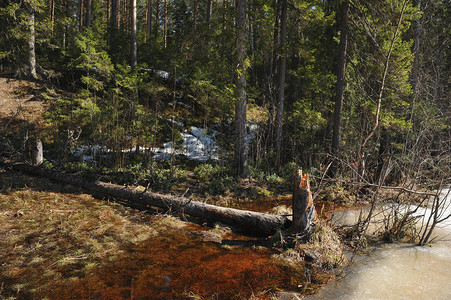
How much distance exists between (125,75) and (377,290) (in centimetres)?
1260

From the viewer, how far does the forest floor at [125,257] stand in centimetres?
391

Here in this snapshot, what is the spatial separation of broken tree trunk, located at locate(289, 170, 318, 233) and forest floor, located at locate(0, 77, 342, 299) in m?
0.69

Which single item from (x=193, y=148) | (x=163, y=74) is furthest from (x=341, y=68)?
(x=163, y=74)

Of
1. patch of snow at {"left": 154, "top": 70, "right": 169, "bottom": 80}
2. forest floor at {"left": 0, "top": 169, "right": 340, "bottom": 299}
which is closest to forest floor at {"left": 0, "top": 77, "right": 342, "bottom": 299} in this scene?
forest floor at {"left": 0, "top": 169, "right": 340, "bottom": 299}

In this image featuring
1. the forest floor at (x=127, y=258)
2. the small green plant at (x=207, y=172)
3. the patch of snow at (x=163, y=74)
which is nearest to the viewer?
the forest floor at (x=127, y=258)

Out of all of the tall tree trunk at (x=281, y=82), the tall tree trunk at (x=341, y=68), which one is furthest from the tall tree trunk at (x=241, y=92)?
the tall tree trunk at (x=341, y=68)

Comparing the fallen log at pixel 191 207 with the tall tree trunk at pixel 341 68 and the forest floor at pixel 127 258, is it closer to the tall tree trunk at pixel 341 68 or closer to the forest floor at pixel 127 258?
the forest floor at pixel 127 258

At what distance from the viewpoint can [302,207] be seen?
5.29 metres

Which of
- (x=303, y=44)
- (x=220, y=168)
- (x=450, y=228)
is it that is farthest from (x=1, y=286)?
(x=303, y=44)

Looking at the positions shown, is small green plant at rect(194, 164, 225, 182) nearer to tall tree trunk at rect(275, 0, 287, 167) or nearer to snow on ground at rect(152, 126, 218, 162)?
snow on ground at rect(152, 126, 218, 162)

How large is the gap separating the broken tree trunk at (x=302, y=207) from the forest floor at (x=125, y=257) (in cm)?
69

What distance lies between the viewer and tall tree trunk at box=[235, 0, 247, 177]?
1030 centimetres

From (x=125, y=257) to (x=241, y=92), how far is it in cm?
790

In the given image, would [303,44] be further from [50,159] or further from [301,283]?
[50,159]
